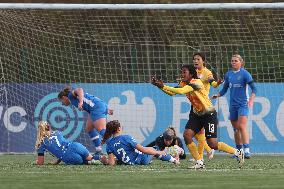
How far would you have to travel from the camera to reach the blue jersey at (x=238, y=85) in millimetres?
20766

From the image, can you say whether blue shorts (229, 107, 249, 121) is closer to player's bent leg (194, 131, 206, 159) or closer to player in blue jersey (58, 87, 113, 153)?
player's bent leg (194, 131, 206, 159)

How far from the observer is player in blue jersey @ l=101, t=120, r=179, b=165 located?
1739 centimetres

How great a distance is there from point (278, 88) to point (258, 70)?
56cm

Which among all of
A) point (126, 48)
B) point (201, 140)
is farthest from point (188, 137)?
point (126, 48)

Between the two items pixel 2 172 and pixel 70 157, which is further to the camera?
pixel 70 157

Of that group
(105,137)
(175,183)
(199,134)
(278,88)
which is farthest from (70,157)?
(278,88)

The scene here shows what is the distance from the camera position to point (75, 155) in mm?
17766

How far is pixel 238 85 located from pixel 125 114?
3018 mm

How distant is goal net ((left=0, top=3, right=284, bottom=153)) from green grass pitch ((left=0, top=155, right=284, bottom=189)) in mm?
5216

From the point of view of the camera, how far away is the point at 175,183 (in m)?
13.0

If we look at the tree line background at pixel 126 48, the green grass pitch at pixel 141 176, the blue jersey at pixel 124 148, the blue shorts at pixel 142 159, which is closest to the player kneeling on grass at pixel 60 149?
the green grass pitch at pixel 141 176

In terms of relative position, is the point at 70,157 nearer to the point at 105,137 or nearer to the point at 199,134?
the point at 105,137

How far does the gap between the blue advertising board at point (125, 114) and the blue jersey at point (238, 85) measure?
185 centimetres

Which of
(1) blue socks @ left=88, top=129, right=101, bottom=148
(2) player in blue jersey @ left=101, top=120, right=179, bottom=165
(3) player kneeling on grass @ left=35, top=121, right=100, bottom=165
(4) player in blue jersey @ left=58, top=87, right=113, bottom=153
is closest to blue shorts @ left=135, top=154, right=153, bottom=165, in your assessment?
(2) player in blue jersey @ left=101, top=120, right=179, bottom=165
